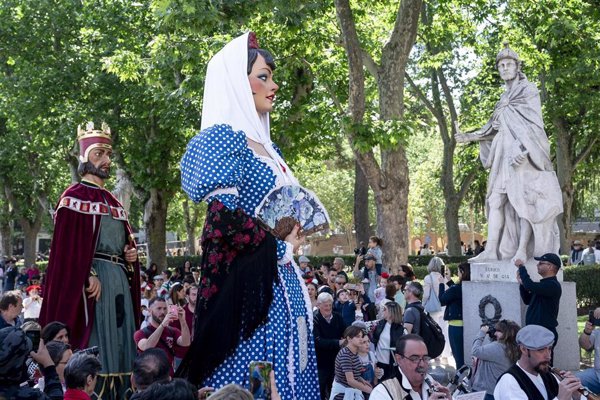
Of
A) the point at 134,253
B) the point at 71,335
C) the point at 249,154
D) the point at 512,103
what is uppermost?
the point at 512,103

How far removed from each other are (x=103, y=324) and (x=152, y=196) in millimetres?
22125

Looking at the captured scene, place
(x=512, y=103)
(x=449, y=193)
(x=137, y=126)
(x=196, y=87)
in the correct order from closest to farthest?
(x=512, y=103), (x=196, y=87), (x=137, y=126), (x=449, y=193)

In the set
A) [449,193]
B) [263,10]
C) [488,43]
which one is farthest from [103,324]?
[449,193]

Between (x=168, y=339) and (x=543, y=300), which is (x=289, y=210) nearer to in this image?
(x=168, y=339)

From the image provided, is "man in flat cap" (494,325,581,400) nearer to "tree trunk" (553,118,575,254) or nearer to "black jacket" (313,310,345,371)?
"black jacket" (313,310,345,371)

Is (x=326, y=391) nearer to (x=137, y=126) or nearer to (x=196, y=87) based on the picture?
(x=196, y=87)

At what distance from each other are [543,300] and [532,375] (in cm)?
426

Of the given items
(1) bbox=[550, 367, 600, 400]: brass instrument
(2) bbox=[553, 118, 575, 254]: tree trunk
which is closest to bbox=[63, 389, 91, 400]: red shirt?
(1) bbox=[550, 367, 600, 400]: brass instrument

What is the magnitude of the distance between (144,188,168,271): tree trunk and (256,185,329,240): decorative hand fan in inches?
940

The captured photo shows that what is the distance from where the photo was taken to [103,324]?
681 centimetres

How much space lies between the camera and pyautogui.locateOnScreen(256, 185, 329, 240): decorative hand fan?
180 inches

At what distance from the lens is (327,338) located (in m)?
9.77

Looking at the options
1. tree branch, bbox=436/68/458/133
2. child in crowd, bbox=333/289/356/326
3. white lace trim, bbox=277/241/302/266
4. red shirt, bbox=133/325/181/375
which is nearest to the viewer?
white lace trim, bbox=277/241/302/266

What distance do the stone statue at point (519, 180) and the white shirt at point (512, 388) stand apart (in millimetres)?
6232
